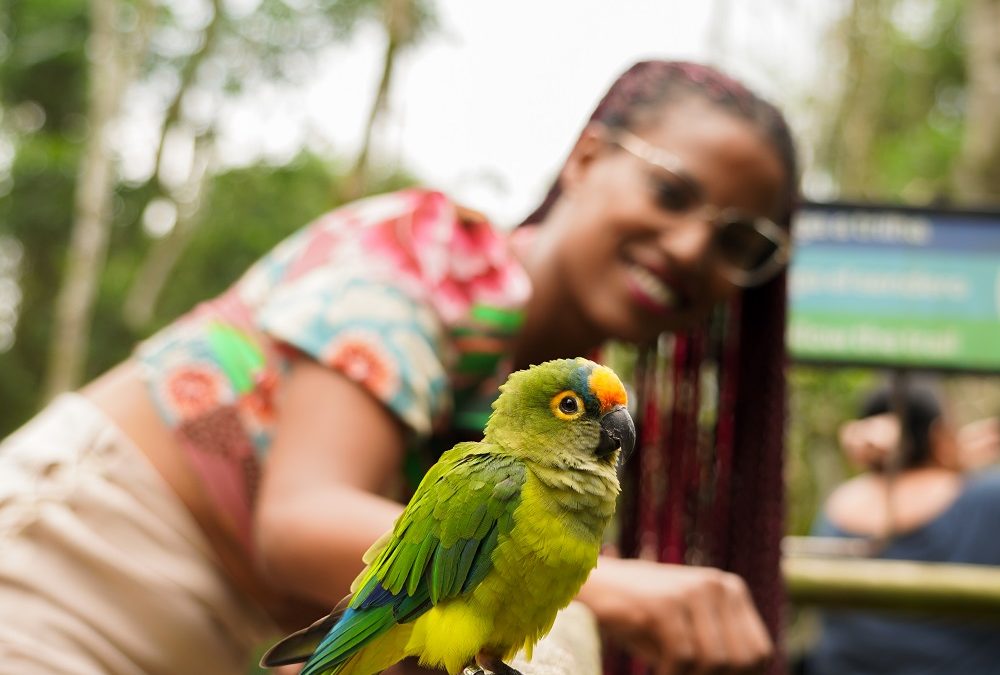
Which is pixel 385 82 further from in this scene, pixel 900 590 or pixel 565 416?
pixel 565 416

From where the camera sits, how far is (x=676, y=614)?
78cm

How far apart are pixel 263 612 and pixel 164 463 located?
196 mm

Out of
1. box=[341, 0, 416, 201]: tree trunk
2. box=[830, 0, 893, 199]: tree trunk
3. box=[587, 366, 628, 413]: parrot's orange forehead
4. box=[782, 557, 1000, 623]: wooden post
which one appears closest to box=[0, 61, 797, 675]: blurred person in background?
box=[587, 366, 628, 413]: parrot's orange forehead

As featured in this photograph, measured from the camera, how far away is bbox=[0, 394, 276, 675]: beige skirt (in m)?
0.94

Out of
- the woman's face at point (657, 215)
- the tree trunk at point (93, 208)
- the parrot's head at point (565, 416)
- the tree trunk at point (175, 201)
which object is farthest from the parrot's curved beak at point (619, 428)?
the tree trunk at point (175, 201)

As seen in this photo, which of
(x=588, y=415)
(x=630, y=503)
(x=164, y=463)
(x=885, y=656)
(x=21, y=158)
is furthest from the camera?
(x=21, y=158)

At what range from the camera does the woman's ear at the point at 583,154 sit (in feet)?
3.04

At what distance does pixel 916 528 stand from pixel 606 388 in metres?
3.01

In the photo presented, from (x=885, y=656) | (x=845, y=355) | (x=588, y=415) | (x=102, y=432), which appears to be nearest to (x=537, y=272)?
(x=102, y=432)

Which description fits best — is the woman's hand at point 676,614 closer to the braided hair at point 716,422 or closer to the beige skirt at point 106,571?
the braided hair at point 716,422

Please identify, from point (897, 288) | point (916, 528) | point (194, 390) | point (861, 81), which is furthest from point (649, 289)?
point (861, 81)

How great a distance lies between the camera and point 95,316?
539 inches

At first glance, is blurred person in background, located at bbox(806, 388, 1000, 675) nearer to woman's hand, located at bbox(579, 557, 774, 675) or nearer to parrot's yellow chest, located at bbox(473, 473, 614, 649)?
woman's hand, located at bbox(579, 557, 774, 675)

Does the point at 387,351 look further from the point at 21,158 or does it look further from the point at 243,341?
the point at 21,158
